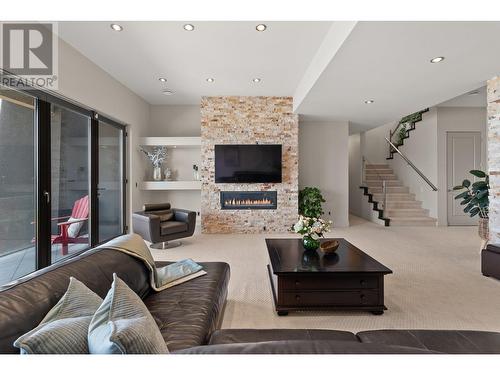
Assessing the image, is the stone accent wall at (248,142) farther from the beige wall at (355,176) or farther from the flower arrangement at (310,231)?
the beige wall at (355,176)

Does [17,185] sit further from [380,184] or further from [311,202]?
[380,184]

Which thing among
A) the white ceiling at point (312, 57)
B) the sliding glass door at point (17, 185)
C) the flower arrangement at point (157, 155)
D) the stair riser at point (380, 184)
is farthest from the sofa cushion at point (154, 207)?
the stair riser at point (380, 184)

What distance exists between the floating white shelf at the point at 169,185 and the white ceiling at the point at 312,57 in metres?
2.09

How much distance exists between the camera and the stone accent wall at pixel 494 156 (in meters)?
3.53

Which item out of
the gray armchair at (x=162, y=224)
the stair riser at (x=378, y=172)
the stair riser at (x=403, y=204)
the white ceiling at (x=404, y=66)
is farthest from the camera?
the stair riser at (x=378, y=172)

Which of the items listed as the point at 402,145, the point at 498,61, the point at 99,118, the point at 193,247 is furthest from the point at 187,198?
the point at 402,145

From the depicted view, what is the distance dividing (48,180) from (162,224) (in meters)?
1.77

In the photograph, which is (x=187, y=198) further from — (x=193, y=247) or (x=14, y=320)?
(x=14, y=320)

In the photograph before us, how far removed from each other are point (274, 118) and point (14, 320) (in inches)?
213

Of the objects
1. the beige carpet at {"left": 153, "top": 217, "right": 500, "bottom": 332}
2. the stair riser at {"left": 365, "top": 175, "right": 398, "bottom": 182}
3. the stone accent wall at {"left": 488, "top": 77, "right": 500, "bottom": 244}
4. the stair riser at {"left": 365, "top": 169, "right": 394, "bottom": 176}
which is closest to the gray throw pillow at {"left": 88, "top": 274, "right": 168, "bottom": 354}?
the beige carpet at {"left": 153, "top": 217, "right": 500, "bottom": 332}

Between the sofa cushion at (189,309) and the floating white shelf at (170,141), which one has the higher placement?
the floating white shelf at (170,141)

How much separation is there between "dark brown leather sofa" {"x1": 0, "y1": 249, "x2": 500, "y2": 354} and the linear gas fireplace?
379 centimetres

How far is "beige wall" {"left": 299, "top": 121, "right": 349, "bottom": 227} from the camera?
21.1 ft

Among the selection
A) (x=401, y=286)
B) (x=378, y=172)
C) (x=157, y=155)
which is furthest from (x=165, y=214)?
(x=378, y=172)
